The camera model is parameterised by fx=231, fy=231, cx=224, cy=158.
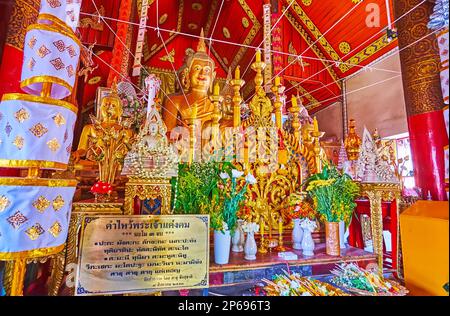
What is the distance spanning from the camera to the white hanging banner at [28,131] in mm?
1125

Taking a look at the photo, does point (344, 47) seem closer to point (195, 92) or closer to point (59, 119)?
point (195, 92)

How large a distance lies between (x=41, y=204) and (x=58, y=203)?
0.24 feet

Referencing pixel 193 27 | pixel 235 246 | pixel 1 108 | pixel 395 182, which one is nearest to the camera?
pixel 1 108

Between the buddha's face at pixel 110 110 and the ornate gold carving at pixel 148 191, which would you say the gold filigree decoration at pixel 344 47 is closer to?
the buddha's face at pixel 110 110

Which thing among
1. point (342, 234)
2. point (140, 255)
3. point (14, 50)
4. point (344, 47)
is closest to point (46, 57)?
point (14, 50)

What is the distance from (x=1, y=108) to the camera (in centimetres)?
115

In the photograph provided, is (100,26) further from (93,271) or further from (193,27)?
(193,27)

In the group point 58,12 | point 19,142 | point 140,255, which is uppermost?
point 58,12

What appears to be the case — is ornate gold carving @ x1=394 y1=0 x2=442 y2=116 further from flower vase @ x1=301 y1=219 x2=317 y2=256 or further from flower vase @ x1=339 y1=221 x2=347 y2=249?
flower vase @ x1=301 y1=219 x2=317 y2=256

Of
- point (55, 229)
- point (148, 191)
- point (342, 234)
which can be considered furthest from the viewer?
point (342, 234)

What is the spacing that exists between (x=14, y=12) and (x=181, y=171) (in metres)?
1.61

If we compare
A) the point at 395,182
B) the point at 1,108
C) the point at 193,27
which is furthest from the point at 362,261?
the point at 193,27

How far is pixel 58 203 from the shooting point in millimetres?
1191

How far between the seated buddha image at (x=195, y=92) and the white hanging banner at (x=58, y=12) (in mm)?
2186
